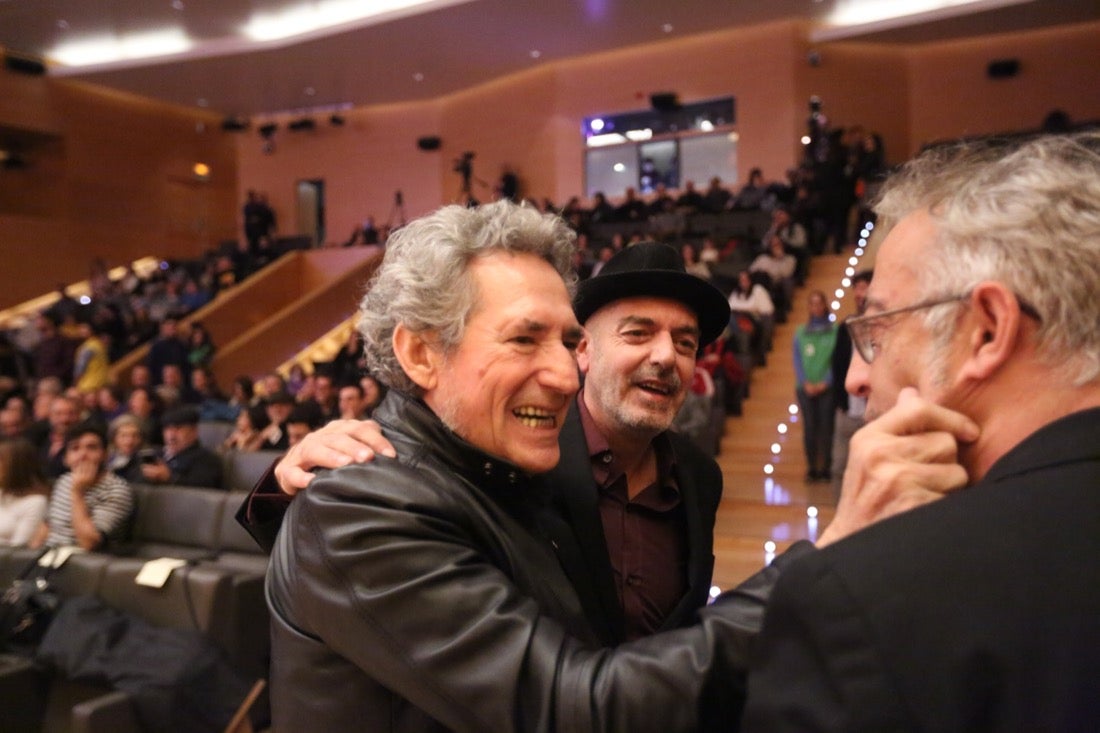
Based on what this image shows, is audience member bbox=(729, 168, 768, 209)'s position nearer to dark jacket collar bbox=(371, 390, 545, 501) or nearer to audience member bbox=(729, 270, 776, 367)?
audience member bbox=(729, 270, 776, 367)

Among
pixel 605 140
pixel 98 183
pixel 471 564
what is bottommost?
pixel 471 564

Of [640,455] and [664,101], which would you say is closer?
[640,455]

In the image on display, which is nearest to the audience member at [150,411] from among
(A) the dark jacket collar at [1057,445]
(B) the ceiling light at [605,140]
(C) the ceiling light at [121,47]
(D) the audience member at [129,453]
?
(D) the audience member at [129,453]

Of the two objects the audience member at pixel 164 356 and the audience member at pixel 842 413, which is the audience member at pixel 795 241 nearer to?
the audience member at pixel 842 413

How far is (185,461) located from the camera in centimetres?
543

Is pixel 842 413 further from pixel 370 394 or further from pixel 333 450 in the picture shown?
pixel 333 450

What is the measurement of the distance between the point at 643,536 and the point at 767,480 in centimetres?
470

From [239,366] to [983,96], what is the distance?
1231 centimetres

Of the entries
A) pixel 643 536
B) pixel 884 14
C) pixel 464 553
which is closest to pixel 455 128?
pixel 884 14

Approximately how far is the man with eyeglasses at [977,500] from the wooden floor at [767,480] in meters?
3.13

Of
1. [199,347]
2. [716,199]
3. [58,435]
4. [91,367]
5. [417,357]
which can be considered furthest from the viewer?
[716,199]

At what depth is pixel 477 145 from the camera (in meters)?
17.0

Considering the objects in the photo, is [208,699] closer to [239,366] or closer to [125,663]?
[125,663]

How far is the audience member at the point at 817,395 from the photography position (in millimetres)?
6172
